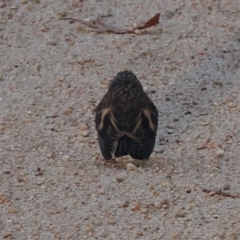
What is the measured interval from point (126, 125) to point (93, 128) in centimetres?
71

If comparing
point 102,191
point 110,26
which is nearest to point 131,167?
point 102,191

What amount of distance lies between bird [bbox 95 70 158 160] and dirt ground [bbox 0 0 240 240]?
0.13 metres

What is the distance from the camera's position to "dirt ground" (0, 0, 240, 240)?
6.44 m

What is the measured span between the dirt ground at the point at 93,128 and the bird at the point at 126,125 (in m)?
0.13

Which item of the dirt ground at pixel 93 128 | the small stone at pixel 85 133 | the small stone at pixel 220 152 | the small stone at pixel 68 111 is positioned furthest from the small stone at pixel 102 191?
the small stone at pixel 68 111

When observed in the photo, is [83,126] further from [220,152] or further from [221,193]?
[221,193]

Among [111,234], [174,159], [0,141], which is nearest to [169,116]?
[174,159]

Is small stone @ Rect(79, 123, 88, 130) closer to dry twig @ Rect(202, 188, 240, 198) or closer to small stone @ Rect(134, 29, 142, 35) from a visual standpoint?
dry twig @ Rect(202, 188, 240, 198)

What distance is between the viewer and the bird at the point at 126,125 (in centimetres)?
701

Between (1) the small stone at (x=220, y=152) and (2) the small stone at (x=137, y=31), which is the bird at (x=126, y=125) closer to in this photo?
(1) the small stone at (x=220, y=152)

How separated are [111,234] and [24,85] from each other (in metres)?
2.33

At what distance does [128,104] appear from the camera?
7137 millimetres

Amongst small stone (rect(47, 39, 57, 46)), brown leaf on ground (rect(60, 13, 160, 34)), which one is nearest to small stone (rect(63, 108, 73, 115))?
small stone (rect(47, 39, 57, 46))

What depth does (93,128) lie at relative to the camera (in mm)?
7684
